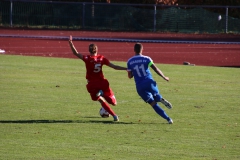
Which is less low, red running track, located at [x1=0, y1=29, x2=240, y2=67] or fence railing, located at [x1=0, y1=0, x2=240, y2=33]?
fence railing, located at [x1=0, y1=0, x2=240, y2=33]

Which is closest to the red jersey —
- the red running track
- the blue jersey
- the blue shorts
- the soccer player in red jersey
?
the soccer player in red jersey

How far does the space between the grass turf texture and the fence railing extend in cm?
2532

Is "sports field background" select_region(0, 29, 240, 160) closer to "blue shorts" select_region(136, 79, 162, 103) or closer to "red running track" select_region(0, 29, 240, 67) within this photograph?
"blue shorts" select_region(136, 79, 162, 103)

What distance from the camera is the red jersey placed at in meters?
12.6

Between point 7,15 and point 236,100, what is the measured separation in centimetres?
3518

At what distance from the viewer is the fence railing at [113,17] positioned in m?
45.8

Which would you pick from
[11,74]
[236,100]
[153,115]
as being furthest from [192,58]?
[153,115]

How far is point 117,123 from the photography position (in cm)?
1238

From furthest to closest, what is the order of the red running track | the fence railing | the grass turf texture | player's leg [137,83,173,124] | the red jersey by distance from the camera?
the fence railing
the red running track
the red jersey
player's leg [137,83,173,124]
the grass turf texture

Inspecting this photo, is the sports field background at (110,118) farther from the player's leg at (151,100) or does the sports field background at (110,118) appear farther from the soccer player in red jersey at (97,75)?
the soccer player in red jersey at (97,75)

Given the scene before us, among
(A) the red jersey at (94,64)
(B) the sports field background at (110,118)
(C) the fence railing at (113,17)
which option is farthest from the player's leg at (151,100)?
(C) the fence railing at (113,17)

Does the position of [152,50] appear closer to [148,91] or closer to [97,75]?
[97,75]

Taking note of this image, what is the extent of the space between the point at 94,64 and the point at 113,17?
35.4 meters

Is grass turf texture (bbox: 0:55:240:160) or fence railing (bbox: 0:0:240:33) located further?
fence railing (bbox: 0:0:240:33)
